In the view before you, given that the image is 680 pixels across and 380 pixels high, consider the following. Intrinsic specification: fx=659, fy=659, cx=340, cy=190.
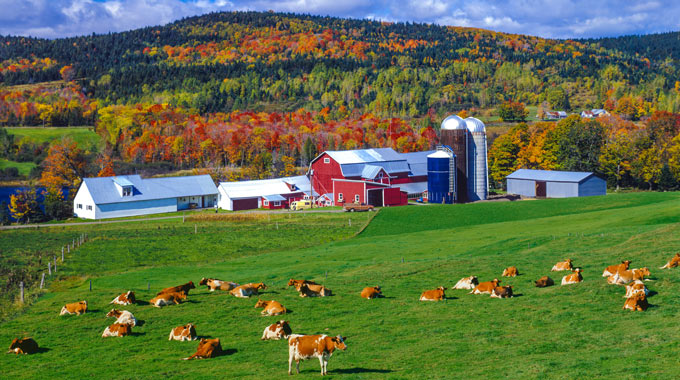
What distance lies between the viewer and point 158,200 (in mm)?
81812

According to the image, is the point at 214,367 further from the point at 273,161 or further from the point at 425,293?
the point at 273,161

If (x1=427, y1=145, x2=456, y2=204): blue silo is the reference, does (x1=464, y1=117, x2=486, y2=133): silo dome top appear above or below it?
above

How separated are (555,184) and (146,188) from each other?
52.4 meters

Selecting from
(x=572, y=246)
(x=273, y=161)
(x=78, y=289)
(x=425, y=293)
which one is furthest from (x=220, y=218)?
(x=273, y=161)

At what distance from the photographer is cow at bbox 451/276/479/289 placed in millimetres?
25344

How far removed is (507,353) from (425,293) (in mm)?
7379

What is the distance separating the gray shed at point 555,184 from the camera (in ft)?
275

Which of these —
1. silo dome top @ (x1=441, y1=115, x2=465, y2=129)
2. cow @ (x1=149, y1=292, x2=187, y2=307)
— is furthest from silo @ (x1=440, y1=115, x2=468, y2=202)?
cow @ (x1=149, y1=292, x2=187, y2=307)

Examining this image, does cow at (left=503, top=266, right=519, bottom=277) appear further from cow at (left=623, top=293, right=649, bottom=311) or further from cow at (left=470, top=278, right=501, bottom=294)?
cow at (left=623, top=293, right=649, bottom=311)

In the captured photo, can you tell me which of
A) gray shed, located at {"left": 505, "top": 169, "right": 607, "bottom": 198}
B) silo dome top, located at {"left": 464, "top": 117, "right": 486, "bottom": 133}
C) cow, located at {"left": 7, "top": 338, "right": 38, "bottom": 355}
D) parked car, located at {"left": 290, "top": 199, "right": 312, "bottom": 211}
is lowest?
cow, located at {"left": 7, "top": 338, "right": 38, "bottom": 355}

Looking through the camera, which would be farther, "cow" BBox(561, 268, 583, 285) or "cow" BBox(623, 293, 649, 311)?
"cow" BBox(561, 268, 583, 285)

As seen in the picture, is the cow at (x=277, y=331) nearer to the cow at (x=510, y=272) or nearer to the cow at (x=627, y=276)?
the cow at (x=510, y=272)

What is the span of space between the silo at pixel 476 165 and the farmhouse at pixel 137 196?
33.4 meters

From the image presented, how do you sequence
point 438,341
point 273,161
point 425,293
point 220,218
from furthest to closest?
point 273,161
point 220,218
point 425,293
point 438,341
